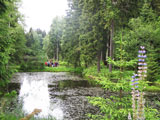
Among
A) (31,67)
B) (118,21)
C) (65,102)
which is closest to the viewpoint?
(65,102)

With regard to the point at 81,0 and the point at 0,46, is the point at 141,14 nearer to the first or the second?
the point at 81,0

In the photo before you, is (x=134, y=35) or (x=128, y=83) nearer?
(x=128, y=83)

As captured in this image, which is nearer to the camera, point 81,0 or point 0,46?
point 0,46

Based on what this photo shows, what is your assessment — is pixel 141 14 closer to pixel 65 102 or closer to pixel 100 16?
pixel 100 16

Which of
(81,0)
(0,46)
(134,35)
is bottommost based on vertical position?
(0,46)

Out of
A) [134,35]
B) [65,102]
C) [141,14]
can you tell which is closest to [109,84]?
[65,102]

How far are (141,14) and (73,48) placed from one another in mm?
12860

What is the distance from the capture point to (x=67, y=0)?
36219 mm

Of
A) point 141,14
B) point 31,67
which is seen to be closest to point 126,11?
point 141,14

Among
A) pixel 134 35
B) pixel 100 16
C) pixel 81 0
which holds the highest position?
pixel 81 0

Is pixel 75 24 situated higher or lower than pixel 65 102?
higher

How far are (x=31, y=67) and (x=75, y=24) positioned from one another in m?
12.5

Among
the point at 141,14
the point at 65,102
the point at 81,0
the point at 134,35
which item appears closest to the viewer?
the point at 65,102

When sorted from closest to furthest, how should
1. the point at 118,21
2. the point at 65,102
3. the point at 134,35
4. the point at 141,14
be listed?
the point at 65,102 < the point at 134,35 < the point at 118,21 < the point at 141,14
